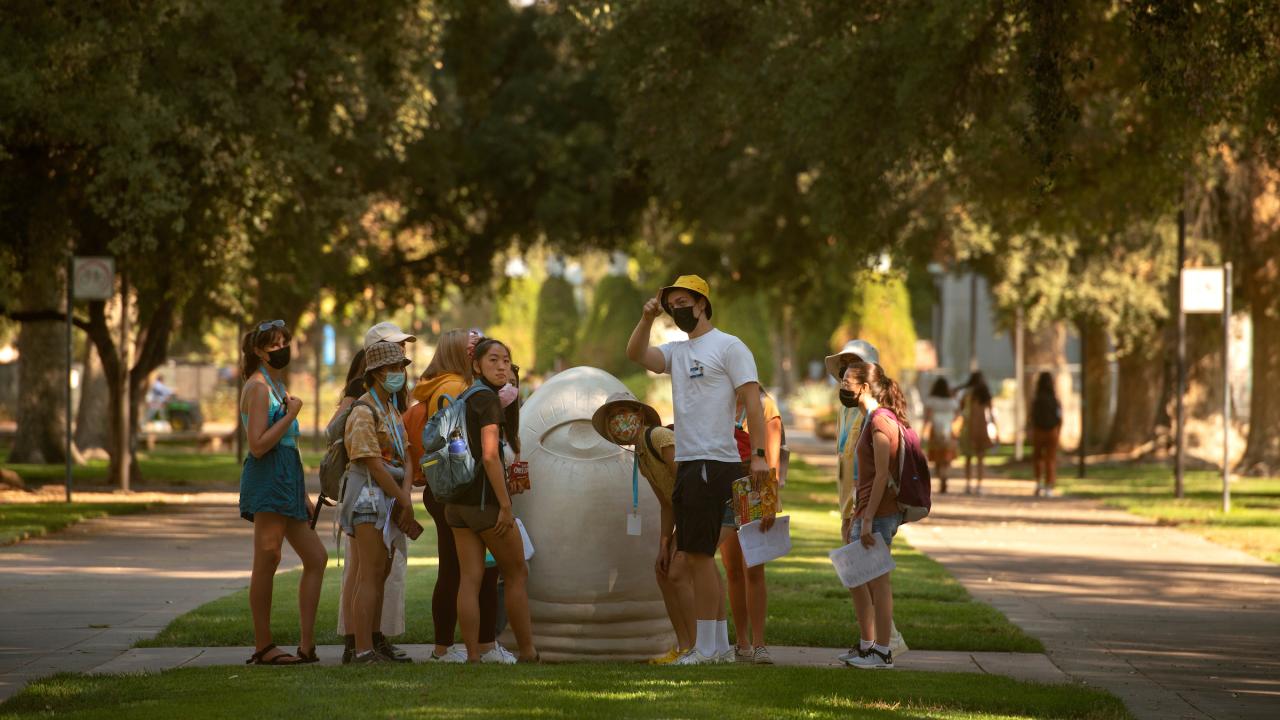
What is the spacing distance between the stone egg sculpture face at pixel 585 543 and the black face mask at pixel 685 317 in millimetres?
806

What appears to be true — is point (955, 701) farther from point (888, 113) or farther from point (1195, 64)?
point (888, 113)

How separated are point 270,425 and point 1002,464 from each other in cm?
2898

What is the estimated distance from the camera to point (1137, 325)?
3422cm

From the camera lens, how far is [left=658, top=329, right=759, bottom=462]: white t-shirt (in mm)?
9344

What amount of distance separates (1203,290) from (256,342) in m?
15.5

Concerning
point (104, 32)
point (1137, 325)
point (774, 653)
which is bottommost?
point (774, 653)

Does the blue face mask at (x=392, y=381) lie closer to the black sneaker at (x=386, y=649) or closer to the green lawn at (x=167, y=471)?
the black sneaker at (x=386, y=649)

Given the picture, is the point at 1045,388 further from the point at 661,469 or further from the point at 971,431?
the point at 661,469

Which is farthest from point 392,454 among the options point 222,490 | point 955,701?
point 222,490

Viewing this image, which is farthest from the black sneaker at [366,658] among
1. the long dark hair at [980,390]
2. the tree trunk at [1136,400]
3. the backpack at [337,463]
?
the tree trunk at [1136,400]

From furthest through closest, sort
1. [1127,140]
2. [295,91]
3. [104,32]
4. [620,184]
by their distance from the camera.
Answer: [620,184]
[295,91]
[1127,140]
[104,32]

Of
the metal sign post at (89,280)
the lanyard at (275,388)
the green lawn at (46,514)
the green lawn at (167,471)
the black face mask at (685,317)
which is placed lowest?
the green lawn at (46,514)

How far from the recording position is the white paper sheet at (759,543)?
9.36 meters

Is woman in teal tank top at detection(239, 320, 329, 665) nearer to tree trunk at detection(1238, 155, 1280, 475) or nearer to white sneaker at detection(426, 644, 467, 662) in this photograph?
white sneaker at detection(426, 644, 467, 662)
